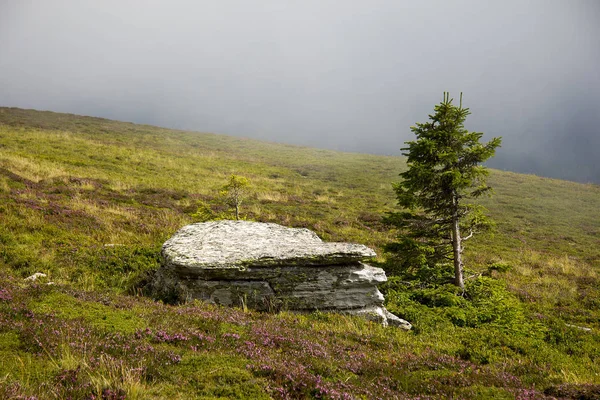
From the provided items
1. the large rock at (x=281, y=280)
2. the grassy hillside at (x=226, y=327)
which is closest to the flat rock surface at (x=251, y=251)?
the large rock at (x=281, y=280)

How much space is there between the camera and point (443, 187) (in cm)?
1284

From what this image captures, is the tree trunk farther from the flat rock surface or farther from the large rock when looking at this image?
the flat rock surface

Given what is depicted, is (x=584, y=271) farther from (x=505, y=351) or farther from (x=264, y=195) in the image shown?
(x=264, y=195)

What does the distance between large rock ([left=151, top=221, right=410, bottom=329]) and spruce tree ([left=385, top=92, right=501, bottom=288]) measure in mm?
3650

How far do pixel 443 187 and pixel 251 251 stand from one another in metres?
8.12

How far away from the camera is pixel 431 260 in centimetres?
1351

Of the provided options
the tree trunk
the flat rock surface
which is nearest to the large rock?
the flat rock surface

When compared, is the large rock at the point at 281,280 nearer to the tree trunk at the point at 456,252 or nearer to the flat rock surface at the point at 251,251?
the flat rock surface at the point at 251,251

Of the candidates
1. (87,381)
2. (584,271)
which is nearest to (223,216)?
(87,381)

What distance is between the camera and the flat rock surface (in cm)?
1034

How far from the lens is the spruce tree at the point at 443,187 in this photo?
40.5ft

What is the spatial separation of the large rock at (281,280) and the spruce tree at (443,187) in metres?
3.65

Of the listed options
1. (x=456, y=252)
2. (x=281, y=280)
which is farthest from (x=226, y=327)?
(x=456, y=252)

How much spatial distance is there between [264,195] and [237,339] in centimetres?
2784
